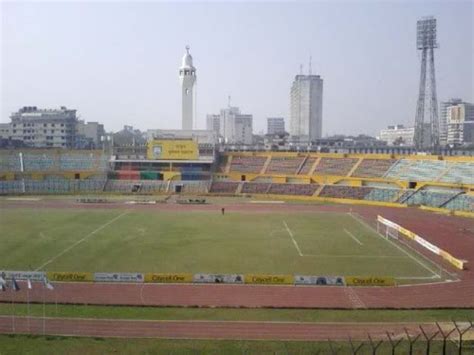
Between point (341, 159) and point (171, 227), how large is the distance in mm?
38418

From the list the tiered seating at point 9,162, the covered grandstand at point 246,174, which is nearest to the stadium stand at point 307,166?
the covered grandstand at point 246,174

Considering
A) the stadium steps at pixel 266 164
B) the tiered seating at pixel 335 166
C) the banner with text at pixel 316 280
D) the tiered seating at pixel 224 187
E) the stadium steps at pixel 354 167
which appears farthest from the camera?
the stadium steps at pixel 266 164

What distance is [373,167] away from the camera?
7331cm

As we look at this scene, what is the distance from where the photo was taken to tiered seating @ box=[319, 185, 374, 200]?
67938 mm

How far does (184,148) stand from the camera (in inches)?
3145

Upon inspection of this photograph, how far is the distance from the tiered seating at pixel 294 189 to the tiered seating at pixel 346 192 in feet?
5.29

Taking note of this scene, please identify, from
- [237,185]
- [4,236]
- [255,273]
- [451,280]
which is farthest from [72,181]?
[451,280]

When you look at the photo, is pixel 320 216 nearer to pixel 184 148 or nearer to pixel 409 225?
pixel 409 225

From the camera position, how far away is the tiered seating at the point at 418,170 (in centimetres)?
6619

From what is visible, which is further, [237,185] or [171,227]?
[237,185]

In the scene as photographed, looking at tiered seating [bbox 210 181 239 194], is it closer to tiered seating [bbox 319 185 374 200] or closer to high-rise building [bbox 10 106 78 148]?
tiered seating [bbox 319 185 374 200]

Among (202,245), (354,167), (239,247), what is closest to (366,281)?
(239,247)

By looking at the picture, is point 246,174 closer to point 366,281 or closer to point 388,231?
point 388,231

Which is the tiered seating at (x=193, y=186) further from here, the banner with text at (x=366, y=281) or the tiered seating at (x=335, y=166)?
the banner with text at (x=366, y=281)
